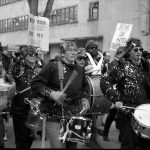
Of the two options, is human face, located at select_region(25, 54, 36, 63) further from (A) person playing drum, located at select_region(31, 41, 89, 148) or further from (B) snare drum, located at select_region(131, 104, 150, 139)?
(B) snare drum, located at select_region(131, 104, 150, 139)

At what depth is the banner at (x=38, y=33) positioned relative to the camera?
11.4 meters

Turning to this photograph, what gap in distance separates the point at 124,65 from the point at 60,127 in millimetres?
1244

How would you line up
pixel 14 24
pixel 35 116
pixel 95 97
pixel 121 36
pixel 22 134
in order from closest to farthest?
pixel 35 116, pixel 22 134, pixel 95 97, pixel 121 36, pixel 14 24

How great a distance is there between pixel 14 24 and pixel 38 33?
33182mm

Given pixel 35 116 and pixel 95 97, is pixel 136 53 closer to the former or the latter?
pixel 35 116

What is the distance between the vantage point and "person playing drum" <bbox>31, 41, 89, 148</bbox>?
4461 millimetres

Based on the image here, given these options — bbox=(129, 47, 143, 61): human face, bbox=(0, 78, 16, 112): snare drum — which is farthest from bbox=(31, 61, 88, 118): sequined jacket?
bbox=(0, 78, 16, 112): snare drum

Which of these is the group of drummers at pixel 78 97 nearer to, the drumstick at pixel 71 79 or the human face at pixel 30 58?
the drumstick at pixel 71 79

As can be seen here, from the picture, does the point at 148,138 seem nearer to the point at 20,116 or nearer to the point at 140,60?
the point at 140,60

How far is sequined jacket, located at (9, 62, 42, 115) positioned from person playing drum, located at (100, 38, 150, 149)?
1.54 meters

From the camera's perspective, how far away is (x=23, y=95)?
6.28 m

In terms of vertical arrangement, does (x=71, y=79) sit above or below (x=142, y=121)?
above

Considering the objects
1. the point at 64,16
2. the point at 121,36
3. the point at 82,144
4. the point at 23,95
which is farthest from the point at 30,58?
the point at 64,16

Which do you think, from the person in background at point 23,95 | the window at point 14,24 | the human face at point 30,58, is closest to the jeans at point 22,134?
the person in background at point 23,95
